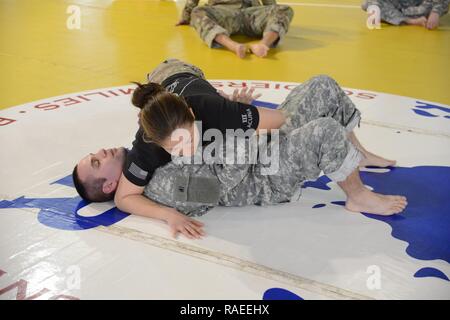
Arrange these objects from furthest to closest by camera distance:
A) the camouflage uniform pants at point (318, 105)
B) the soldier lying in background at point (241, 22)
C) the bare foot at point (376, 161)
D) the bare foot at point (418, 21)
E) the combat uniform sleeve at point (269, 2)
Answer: the bare foot at point (418, 21) → the combat uniform sleeve at point (269, 2) → the soldier lying in background at point (241, 22) → the bare foot at point (376, 161) → the camouflage uniform pants at point (318, 105)

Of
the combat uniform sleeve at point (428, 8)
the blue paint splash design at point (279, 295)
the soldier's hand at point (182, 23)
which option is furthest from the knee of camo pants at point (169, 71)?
the combat uniform sleeve at point (428, 8)

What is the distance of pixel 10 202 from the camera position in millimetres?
2088

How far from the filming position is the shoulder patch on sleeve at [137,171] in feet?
6.32

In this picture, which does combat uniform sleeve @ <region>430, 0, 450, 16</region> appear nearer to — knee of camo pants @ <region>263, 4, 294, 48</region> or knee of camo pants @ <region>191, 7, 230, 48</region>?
knee of camo pants @ <region>263, 4, 294, 48</region>

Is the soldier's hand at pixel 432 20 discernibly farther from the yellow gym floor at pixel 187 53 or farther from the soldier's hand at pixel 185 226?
the soldier's hand at pixel 185 226

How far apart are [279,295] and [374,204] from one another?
60 centimetres

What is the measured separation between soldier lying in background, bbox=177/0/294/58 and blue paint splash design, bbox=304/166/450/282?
186 centimetres

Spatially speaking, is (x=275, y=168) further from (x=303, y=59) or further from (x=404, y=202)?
(x=303, y=59)

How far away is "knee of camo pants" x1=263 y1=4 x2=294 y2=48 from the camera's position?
4.08 metres

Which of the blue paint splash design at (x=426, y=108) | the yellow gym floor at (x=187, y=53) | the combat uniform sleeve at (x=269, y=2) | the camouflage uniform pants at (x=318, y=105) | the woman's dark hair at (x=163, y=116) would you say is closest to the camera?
the woman's dark hair at (x=163, y=116)

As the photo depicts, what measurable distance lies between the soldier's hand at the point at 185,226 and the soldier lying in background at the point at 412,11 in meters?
3.56

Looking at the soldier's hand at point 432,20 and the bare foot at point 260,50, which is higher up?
the soldier's hand at point 432,20

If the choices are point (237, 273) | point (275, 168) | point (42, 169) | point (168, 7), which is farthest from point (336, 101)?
point (168, 7)
